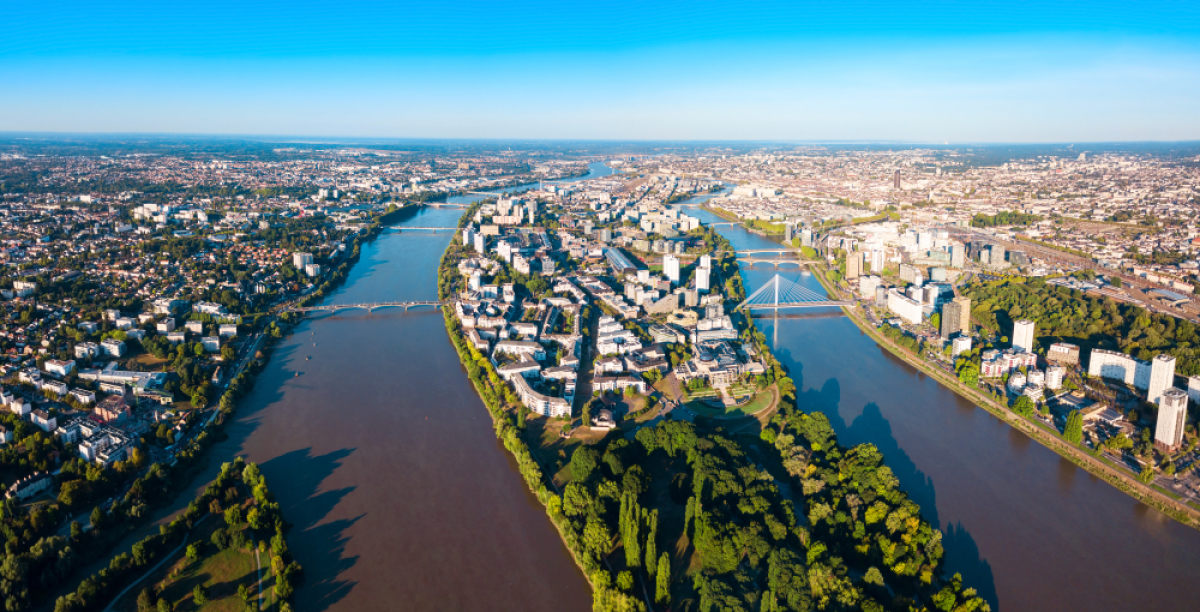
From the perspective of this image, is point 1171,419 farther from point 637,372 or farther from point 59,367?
point 59,367

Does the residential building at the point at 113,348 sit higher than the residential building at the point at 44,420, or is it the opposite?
the residential building at the point at 113,348

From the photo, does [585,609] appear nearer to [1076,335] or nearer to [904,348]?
[904,348]

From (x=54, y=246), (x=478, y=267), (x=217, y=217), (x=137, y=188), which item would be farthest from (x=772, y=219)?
(x=137, y=188)

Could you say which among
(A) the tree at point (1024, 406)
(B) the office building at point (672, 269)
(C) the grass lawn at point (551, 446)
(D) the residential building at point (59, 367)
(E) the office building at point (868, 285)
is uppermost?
(B) the office building at point (672, 269)

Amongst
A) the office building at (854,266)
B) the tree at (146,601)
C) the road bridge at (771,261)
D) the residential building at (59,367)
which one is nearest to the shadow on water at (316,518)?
the tree at (146,601)

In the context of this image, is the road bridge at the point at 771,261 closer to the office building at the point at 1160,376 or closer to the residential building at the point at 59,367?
the office building at the point at 1160,376

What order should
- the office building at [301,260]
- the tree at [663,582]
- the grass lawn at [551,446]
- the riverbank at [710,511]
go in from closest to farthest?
the tree at [663,582], the riverbank at [710,511], the grass lawn at [551,446], the office building at [301,260]

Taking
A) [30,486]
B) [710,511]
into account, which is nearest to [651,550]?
[710,511]

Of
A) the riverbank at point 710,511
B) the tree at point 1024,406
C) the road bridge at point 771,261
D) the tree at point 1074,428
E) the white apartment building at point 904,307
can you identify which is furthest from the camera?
the road bridge at point 771,261
